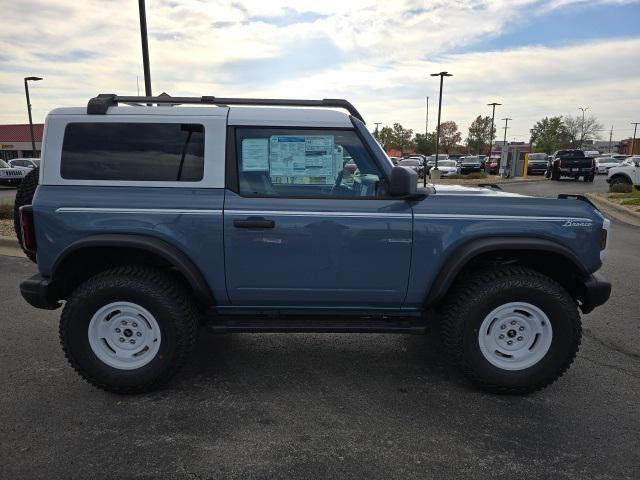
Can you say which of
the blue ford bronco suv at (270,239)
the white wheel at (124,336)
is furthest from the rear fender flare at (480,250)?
the white wheel at (124,336)

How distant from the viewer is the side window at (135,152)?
3.27 metres

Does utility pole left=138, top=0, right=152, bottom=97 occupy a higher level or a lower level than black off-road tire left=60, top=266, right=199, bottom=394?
higher

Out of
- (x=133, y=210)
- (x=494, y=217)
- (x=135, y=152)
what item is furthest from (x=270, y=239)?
(x=494, y=217)

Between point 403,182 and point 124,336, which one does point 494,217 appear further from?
point 124,336

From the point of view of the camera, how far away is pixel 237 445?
9.04ft

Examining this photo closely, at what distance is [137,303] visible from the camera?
3.28 meters

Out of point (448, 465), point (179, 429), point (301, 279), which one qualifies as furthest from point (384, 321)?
point (179, 429)

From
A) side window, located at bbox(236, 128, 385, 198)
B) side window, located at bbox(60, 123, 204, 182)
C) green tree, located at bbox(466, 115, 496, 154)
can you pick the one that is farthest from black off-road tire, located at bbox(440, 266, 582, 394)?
green tree, located at bbox(466, 115, 496, 154)

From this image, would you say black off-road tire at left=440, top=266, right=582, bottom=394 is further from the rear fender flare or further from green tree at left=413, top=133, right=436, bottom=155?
green tree at left=413, top=133, right=436, bottom=155

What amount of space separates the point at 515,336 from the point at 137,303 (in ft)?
8.58

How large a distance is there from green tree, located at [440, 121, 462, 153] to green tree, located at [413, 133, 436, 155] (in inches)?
403

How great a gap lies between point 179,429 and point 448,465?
5.14 ft

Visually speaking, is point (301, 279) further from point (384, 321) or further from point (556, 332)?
point (556, 332)

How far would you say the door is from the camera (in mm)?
3217
